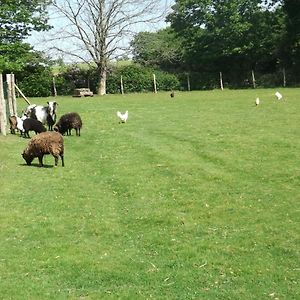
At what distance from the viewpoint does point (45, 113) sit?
22.0 meters

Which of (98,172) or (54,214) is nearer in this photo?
(54,214)

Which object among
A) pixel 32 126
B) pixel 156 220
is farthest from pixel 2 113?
pixel 156 220

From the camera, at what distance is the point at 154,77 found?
161ft

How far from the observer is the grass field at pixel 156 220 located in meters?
7.18

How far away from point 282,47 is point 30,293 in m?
45.6

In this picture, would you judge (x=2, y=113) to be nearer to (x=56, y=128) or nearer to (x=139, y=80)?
(x=56, y=128)

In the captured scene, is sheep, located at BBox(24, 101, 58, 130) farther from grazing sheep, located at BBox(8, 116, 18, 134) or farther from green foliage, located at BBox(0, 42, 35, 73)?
green foliage, located at BBox(0, 42, 35, 73)

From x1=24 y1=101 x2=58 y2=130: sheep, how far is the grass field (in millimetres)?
3369

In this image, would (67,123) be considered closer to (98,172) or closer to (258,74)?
(98,172)

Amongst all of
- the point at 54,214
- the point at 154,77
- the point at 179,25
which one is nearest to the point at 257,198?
the point at 54,214

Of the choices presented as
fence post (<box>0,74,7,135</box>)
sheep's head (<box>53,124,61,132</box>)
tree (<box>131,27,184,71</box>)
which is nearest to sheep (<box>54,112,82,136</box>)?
sheep's head (<box>53,124,61,132</box>)

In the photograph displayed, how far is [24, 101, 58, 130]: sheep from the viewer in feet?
71.0

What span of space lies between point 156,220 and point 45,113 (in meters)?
13.2

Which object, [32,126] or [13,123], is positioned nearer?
[32,126]
